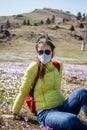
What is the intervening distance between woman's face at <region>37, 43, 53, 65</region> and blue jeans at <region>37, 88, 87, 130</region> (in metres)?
1.19

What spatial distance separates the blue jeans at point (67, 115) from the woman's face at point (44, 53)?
3.90 ft

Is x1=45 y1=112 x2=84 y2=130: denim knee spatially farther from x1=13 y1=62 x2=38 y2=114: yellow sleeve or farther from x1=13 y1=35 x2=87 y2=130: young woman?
x1=13 y1=62 x2=38 y2=114: yellow sleeve

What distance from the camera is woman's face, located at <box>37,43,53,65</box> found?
30.7ft

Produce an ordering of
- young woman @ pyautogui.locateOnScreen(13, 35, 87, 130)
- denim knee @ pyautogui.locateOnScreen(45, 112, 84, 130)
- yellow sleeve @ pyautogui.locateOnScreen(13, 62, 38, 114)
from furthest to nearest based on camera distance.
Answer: yellow sleeve @ pyautogui.locateOnScreen(13, 62, 38, 114), young woman @ pyautogui.locateOnScreen(13, 35, 87, 130), denim knee @ pyautogui.locateOnScreen(45, 112, 84, 130)

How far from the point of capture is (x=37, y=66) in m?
9.30

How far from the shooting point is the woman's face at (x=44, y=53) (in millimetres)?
9344

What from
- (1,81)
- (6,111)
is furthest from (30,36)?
Result: (6,111)

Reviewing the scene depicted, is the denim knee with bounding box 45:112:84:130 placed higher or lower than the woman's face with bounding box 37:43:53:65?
lower

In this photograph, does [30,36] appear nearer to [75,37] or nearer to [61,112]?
[75,37]

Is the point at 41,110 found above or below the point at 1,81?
above

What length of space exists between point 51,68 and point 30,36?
3818 inches

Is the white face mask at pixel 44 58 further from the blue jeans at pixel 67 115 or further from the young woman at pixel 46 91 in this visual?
the blue jeans at pixel 67 115

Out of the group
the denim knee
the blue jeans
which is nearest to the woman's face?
the blue jeans

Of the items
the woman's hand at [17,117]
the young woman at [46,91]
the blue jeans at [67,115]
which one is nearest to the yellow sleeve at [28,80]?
the young woman at [46,91]
